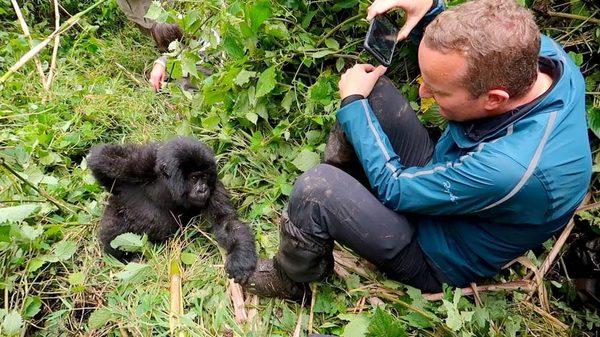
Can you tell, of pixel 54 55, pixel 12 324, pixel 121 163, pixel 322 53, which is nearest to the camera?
pixel 12 324

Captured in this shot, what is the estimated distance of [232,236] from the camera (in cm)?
256

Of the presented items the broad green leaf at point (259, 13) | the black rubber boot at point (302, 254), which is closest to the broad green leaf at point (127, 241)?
the black rubber boot at point (302, 254)

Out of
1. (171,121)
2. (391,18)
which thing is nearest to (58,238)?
(171,121)

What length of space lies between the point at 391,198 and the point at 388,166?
0.12m

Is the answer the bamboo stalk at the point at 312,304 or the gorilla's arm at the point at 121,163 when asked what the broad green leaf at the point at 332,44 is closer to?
the gorilla's arm at the point at 121,163

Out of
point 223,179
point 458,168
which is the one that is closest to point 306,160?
point 223,179

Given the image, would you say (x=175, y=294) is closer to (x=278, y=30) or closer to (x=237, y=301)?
(x=237, y=301)

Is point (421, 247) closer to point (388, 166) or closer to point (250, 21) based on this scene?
point (388, 166)

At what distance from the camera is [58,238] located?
269cm

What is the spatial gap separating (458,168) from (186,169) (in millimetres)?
1433

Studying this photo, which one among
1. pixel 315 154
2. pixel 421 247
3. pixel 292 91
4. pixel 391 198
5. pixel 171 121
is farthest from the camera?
pixel 171 121

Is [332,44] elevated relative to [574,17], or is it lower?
lower

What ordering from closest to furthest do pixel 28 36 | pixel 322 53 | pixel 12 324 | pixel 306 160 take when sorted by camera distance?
pixel 12 324, pixel 306 160, pixel 322 53, pixel 28 36

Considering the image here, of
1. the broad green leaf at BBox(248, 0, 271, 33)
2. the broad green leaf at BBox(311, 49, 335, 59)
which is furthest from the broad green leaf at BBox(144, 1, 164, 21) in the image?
the broad green leaf at BBox(311, 49, 335, 59)
